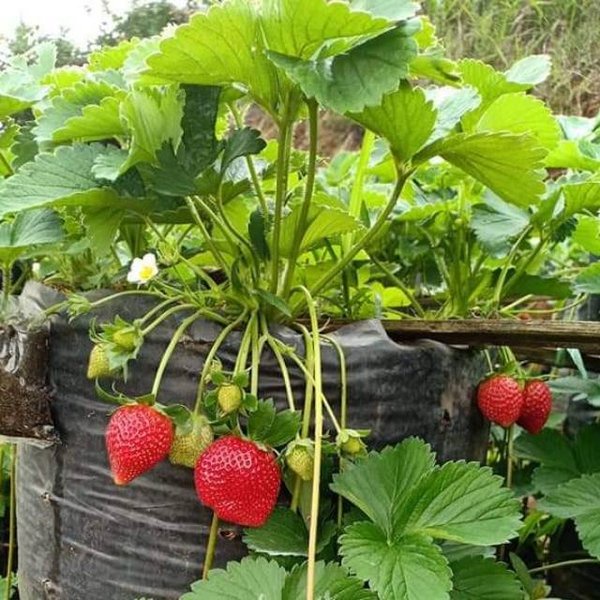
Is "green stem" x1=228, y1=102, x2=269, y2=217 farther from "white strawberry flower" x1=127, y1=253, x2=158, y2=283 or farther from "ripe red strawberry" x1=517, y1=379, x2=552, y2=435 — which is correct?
"ripe red strawberry" x1=517, y1=379, x2=552, y2=435

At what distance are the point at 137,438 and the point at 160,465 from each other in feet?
0.43

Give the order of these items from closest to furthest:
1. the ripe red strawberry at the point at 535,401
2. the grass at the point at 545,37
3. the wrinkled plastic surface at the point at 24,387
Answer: the wrinkled plastic surface at the point at 24,387 → the ripe red strawberry at the point at 535,401 → the grass at the point at 545,37

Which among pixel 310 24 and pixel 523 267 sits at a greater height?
pixel 310 24

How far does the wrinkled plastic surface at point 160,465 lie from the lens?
27.6 inches

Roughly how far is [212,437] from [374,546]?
0.14 metres

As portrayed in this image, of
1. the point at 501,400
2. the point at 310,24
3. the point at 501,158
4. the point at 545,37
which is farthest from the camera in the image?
the point at 545,37

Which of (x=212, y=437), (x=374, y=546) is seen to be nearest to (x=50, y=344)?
(x=212, y=437)

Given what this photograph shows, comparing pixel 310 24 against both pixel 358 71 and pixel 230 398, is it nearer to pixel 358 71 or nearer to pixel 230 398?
pixel 358 71

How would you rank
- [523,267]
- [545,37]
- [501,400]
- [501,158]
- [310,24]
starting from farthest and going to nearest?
[545,37]
[523,267]
[501,400]
[501,158]
[310,24]

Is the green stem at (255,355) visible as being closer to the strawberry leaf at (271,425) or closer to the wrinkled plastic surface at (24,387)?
the strawberry leaf at (271,425)

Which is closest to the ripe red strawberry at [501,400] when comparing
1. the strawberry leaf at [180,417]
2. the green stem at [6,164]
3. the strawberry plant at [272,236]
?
the strawberry plant at [272,236]

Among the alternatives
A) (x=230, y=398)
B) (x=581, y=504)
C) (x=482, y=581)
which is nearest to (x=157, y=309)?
(x=230, y=398)

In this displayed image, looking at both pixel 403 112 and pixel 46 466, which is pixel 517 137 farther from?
pixel 46 466

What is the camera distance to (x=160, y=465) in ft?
2.32
